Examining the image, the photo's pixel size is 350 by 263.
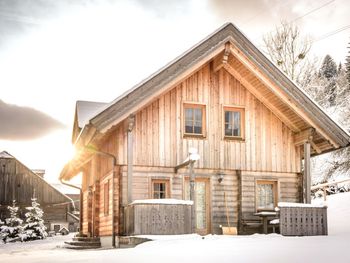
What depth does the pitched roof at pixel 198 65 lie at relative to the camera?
1552cm

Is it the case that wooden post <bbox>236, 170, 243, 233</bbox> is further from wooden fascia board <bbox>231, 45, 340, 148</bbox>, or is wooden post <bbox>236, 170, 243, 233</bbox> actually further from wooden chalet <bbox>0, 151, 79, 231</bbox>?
wooden chalet <bbox>0, 151, 79, 231</bbox>

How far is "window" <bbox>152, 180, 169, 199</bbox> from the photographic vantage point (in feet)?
56.2

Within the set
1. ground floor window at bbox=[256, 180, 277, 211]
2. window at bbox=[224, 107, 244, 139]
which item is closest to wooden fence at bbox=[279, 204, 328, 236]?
ground floor window at bbox=[256, 180, 277, 211]

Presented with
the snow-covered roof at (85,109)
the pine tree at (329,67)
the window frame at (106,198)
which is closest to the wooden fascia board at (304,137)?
the window frame at (106,198)

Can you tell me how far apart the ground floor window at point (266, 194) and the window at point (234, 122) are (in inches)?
76.4

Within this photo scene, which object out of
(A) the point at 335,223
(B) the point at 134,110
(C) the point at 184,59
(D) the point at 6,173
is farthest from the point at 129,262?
(D) the point at 6,173

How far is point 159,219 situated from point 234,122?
5.54 metres

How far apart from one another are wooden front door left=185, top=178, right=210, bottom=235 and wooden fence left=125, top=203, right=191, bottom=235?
285 cm

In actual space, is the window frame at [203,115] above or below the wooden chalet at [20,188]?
above

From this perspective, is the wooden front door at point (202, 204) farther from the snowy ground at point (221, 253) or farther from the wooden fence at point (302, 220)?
the snowy ground at point (221, 253)

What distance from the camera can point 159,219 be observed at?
14.5 metres

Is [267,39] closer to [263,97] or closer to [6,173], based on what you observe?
[263,97]

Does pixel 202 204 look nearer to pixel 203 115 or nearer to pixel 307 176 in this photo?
pixel 203 115

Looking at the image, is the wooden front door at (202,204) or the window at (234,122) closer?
the wooden front door at (202,204)
